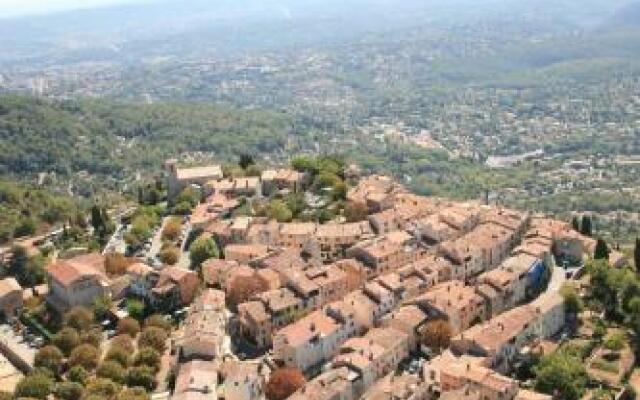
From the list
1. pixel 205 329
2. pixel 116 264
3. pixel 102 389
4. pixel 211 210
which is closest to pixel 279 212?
pixel 211 210

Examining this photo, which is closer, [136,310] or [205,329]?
[205,329]

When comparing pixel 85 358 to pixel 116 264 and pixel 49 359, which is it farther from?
pixel 116 264

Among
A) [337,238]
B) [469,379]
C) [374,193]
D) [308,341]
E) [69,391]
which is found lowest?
[69,391]

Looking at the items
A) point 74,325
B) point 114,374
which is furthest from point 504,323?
point 74,325

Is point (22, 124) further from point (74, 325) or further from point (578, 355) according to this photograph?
point (578, 355)

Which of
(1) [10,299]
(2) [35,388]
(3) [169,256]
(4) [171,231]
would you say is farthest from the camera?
(4) [171,231]

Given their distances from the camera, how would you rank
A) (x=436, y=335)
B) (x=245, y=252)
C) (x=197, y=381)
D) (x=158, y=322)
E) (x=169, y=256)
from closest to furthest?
(x=197, y=381) → (x=436, y=335) → (x=158, y=322) → (x=245, y=252) → (x=169, y=256)

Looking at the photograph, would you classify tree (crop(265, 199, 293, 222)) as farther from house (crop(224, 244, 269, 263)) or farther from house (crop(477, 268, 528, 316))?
house (crop(477, 268, 528, 316))
